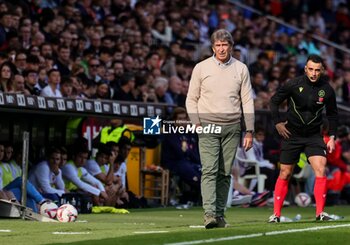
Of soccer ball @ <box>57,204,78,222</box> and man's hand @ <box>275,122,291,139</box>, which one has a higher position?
man's hand @ <box>275,122,291,139</box>

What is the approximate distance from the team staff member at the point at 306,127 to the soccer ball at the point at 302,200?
23.2ft

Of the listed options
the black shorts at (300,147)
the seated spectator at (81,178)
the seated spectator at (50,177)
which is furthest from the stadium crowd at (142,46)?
the black shorts at (300,147)

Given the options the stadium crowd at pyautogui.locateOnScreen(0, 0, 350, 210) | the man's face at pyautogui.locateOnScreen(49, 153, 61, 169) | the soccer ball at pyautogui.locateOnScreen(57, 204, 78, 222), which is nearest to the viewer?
the soccer ball at pyautogui.locateOnScreen(57, 204, 78, 222)

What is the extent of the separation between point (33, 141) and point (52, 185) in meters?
0.86

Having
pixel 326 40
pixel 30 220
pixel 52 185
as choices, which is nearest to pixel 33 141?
pixel 52 185

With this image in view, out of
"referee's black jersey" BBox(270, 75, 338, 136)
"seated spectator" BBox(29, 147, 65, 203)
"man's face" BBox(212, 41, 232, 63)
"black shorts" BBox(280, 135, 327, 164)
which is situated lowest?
"seated spectator" BBox(29, 147, 65, 203)

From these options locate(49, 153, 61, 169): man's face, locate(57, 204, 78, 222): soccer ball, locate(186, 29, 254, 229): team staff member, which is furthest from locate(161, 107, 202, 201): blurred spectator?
locate(186, 29, 254, 229): team staff member

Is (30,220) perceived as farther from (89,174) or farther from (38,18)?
(38,18)

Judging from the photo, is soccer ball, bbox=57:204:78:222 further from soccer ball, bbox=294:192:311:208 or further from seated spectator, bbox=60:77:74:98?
soccer ball, bbox=294:192:311:208

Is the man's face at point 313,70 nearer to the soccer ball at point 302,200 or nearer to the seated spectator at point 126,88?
the seated spectator at point 126,88

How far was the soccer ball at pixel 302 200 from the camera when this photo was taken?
2220 cm

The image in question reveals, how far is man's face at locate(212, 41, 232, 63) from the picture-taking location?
1352cm

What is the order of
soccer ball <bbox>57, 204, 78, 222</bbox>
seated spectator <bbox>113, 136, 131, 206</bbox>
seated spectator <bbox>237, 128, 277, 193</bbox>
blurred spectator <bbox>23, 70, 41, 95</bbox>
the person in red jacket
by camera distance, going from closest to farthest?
soccer ball <bbox>57, 204, 78, 222</bbox>
blurred spectator <bbox>23, 70, 41, 95</bbox>
seated spectator <bbox>113, 136, 131, 206</bbox>
seated spectator <bbox>237, 128, 277, 193</bbox>
the person in red jacket

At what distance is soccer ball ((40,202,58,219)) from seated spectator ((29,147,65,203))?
160 centimetres
